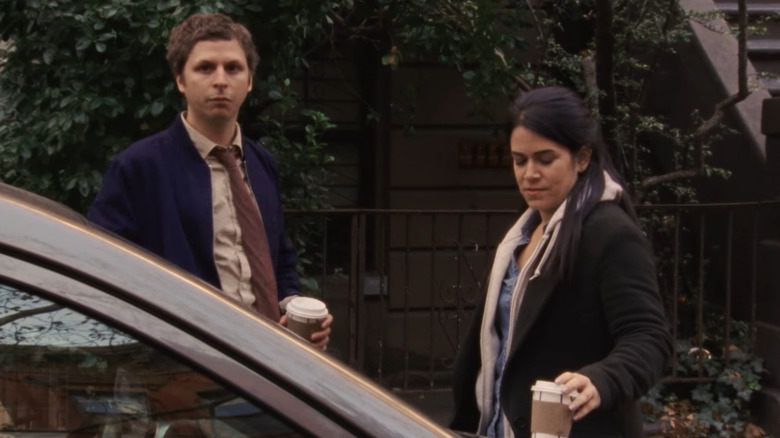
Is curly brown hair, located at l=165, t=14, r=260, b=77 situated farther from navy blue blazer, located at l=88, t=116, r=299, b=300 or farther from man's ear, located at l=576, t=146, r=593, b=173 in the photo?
man's ear, located at l=576, t=146, r=593, b=173

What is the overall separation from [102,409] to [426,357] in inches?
262

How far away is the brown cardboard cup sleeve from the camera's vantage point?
2.82 metres

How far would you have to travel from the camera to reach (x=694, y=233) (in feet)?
26.6

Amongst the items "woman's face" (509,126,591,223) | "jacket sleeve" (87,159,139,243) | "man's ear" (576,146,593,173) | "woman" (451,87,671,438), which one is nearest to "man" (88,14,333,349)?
"jacket sleeve" (87,159,139,243)

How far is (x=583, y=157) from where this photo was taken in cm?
328

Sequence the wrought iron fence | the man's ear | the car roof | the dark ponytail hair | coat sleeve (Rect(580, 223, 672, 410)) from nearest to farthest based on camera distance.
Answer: the car roof, coat sleeve (Rect(580, 223, 672, 410)), the dark ponytail hair, the man's ear, the wrought iron fence

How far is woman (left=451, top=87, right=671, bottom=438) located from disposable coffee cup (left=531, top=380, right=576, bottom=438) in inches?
7.3

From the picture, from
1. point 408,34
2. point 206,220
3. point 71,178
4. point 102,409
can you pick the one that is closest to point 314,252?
point 408,34

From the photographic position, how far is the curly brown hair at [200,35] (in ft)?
11.8

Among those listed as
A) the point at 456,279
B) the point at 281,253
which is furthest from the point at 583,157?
the point at 456,279

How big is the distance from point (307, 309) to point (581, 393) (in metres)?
0.77

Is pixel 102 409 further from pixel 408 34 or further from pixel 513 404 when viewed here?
pixel 408 34

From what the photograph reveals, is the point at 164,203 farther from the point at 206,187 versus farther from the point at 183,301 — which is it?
the point at 183,301

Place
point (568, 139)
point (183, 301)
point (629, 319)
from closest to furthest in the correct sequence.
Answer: point (183, 301)
point (629, 319)
point (568, 139)
